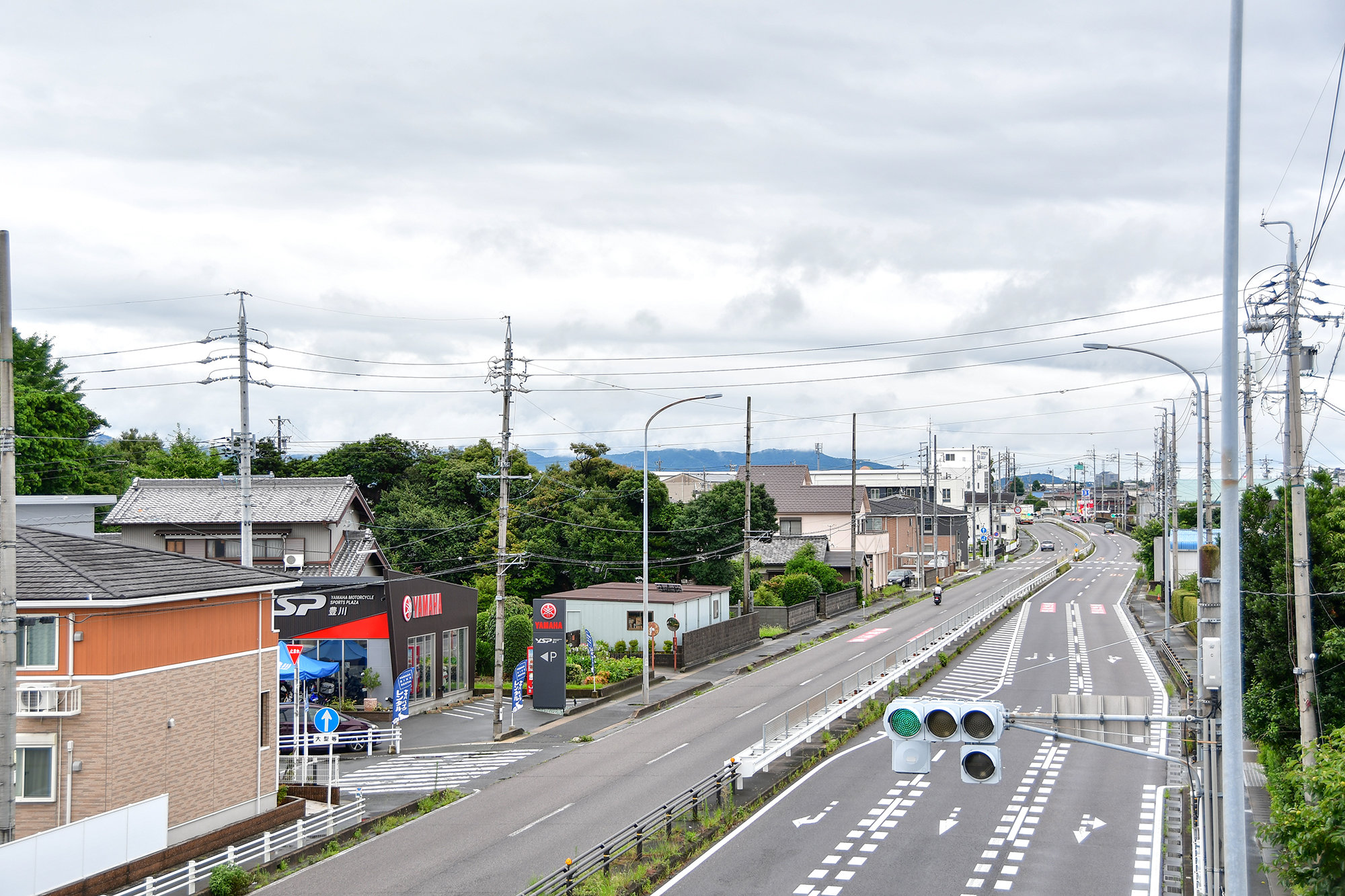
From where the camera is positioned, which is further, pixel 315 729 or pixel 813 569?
pixel 813 569

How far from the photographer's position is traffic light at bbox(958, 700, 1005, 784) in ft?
41.0

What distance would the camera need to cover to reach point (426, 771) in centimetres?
3116

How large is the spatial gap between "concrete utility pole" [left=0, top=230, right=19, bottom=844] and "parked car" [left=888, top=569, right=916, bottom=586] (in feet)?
260

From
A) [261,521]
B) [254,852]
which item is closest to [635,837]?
[254,852]

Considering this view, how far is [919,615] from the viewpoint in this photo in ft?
229

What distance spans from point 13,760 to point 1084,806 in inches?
883

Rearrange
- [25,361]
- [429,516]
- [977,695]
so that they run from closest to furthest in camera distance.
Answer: [977,695] < [429,516] < [25,361]

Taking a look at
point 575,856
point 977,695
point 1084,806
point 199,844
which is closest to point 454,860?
point 575,856

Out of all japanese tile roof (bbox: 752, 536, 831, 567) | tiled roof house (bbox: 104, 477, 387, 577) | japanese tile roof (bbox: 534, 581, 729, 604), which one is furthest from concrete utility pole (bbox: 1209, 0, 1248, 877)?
japanese tile roof (bbox: 752, 536, 831, 567)

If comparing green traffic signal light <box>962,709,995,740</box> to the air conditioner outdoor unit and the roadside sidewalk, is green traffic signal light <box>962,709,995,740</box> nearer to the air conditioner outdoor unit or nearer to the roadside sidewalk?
the roadside sidewalk

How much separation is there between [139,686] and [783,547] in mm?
62594

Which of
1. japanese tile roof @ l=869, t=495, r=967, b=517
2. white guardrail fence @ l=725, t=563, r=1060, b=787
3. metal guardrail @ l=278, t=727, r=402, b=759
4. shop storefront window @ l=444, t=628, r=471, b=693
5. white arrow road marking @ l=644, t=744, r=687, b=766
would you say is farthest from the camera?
→ japanese tile roof @ l=869, t=495, r=967, b=517

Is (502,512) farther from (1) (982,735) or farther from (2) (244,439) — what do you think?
(1) (982,735)

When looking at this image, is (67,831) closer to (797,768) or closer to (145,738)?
(145,738)
